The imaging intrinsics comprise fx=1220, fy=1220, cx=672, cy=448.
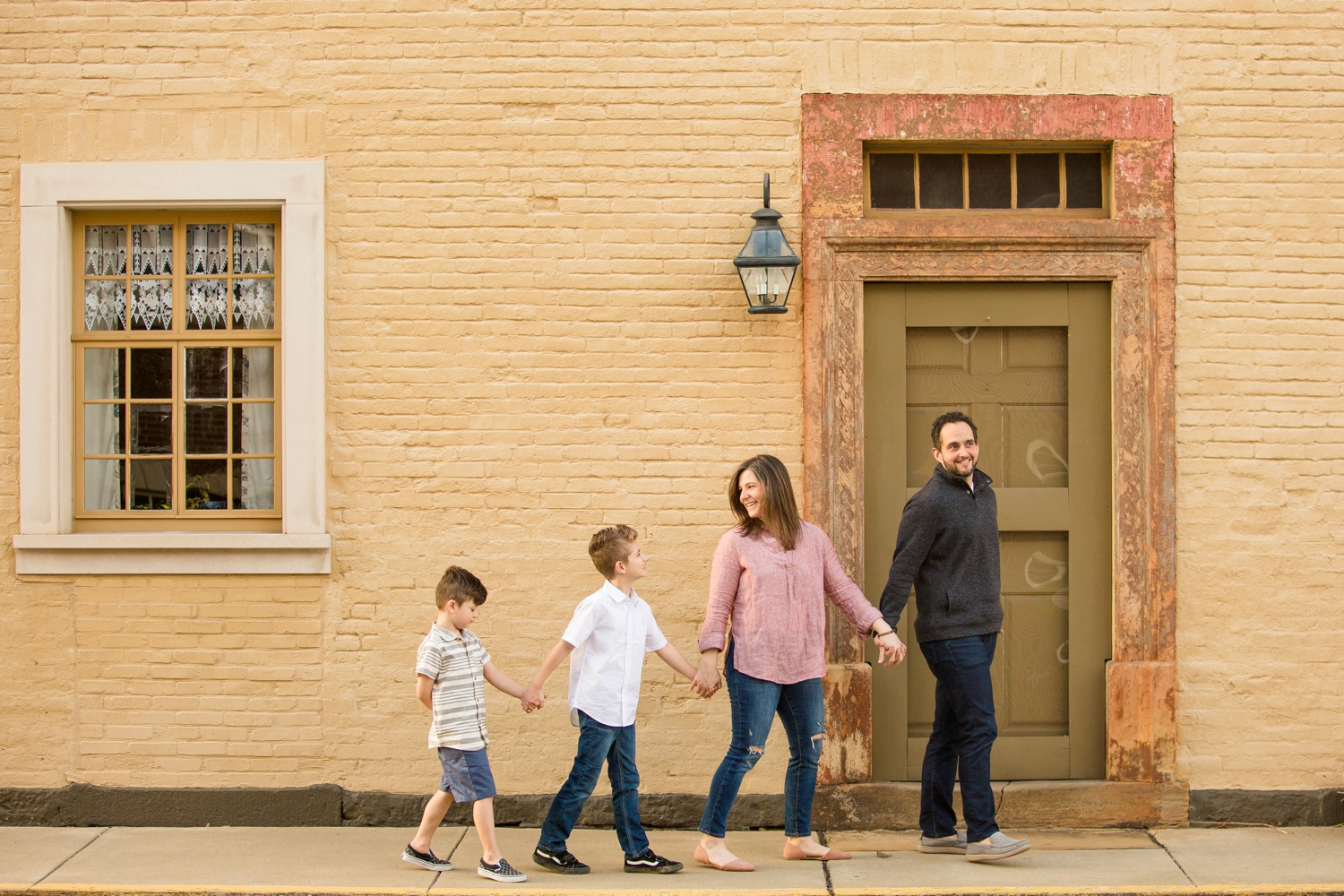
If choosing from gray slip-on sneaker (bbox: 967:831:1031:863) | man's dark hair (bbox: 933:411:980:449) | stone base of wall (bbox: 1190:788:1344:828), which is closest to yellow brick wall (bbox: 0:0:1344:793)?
stone base of wall (bbox: 1190:788:1344:828)

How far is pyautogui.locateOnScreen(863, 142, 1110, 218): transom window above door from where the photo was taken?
20.2ft

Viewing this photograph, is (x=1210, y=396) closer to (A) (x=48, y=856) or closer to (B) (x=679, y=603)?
(B) (x=679, y=603)

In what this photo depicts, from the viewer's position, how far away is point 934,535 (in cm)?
522

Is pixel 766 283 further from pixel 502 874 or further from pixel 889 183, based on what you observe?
pixel 502 874

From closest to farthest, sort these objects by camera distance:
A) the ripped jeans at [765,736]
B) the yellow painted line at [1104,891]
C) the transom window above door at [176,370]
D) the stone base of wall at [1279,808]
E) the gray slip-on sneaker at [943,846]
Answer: the yellow painted line at [1104,891] < the ripped jeans at [765,736] < the gray slip-on sneaker at [943,846] < the stone base of wall at [1279,808] < the transom window above door at [176,370]

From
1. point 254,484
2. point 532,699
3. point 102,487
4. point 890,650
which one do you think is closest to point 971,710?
point 890,650

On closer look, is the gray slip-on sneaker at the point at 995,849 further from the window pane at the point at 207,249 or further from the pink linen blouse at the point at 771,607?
the window pane at the point at 207,249

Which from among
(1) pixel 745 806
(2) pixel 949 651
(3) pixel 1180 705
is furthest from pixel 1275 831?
(1) pixel 745 806

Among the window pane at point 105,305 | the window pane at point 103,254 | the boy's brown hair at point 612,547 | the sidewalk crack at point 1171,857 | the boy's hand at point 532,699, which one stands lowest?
the sidewalk crack at point 1171,857

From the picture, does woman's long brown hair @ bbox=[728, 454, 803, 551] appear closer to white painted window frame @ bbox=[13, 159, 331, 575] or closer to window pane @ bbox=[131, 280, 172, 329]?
white painted window frame @ bbox=[13, 159, 331, 575]

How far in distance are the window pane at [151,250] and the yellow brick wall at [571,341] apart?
1.35ft

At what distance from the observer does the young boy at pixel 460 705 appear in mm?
4953

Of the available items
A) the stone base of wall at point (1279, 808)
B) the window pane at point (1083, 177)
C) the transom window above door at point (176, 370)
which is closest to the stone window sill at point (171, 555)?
the transom window above door at point (176, 370)

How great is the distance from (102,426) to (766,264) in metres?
3.48
